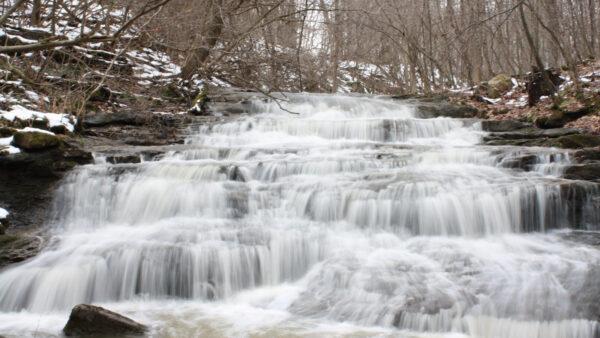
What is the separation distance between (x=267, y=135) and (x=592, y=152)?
6.41 metres

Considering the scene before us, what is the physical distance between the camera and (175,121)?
34.3ft

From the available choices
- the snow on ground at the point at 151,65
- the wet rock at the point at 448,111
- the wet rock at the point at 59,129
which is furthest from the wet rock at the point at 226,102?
the wet rock at the point at 448,111

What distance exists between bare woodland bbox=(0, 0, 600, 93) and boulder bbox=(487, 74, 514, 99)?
1.55 ft

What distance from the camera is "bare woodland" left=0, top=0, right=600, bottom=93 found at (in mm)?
9853

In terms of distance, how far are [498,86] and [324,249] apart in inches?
416

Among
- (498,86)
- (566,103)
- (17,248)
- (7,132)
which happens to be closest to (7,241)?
(17,248)

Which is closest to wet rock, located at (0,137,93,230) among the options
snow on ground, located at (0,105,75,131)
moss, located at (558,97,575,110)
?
snow on ground, located at (0,105,75,131)

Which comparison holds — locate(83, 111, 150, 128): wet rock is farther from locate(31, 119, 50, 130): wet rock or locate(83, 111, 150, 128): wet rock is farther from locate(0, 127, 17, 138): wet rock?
locate(0, 127, 17, 138): wet rock

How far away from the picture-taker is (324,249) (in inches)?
208

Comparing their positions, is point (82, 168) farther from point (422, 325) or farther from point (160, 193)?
point (422, 325)

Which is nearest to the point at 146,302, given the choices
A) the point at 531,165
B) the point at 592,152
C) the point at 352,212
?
the point at 352,212

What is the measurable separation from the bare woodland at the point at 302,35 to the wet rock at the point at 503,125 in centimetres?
189

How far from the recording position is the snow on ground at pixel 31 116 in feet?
24.4

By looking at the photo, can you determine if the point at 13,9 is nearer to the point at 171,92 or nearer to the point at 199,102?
the point at 199,102
